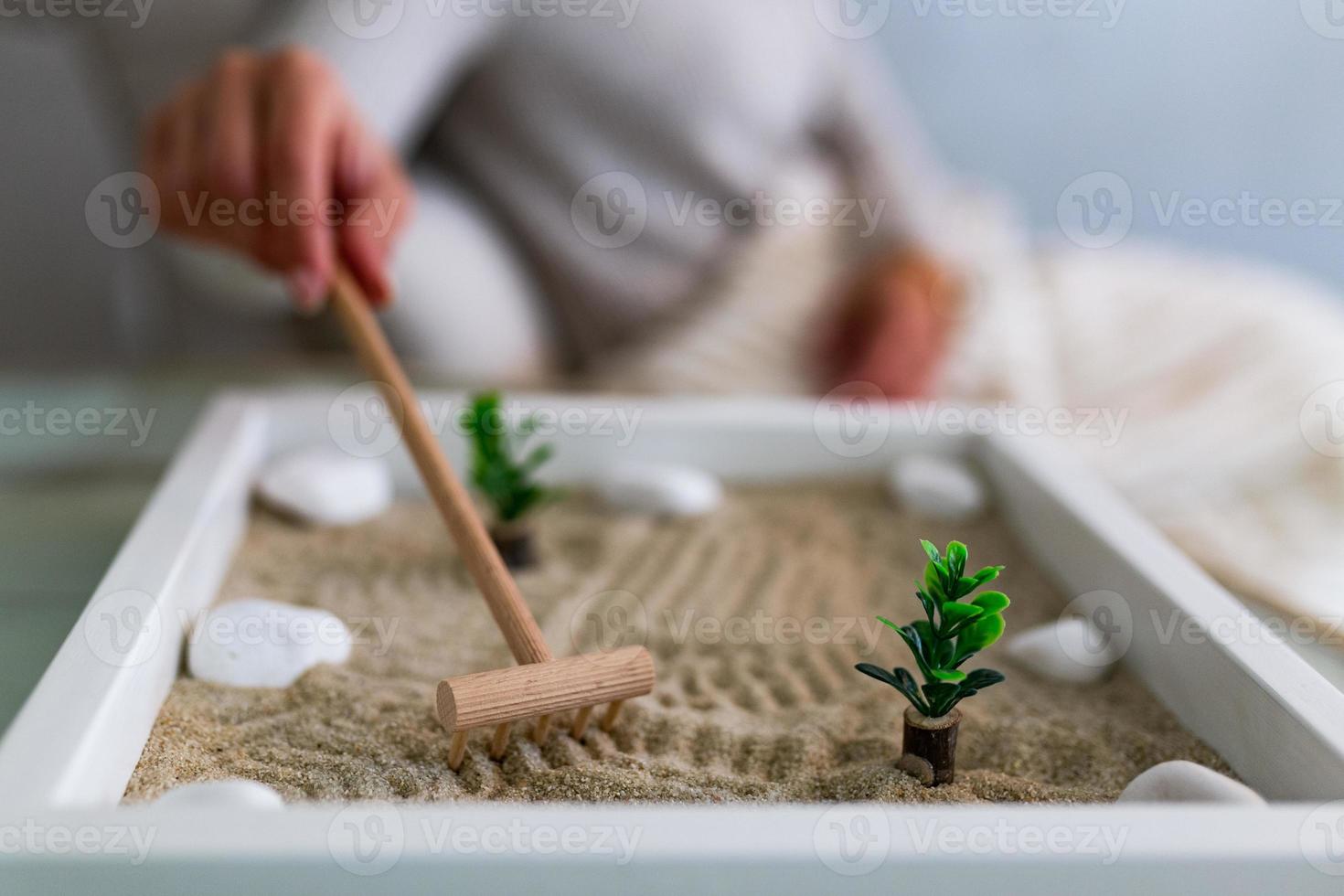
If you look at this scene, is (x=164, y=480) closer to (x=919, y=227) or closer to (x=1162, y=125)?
(x=919, y=227)

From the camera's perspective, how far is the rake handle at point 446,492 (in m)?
0.56

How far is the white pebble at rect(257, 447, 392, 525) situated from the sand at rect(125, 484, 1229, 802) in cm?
1

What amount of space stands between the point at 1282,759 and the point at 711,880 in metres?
0.26

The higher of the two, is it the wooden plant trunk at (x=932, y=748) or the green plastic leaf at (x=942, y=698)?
the green plastic leaf at (x=942, y=698)

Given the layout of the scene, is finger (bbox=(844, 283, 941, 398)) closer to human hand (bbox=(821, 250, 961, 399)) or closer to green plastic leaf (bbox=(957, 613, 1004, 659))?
human hand (bbox=(821, 250, 961, 399))

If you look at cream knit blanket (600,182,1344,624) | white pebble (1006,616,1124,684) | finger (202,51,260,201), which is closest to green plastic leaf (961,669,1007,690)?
white pebble (1006,616,1124,684)

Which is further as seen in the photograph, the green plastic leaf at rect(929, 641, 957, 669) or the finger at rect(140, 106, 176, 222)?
the finger at rect(140, 106, 176, 222)

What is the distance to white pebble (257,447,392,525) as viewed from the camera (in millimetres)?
762

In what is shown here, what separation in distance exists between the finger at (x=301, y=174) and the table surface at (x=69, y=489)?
0.67 feet

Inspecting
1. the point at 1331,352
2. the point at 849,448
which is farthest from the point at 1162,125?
the point at 849,448

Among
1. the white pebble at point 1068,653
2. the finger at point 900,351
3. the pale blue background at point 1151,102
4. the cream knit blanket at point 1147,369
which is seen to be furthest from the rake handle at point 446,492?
the pale blue background at point 1151,102

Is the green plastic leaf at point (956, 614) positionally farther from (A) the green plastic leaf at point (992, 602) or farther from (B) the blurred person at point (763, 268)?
(B) the blurred person at point (763, 268)

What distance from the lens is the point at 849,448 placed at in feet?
2.89

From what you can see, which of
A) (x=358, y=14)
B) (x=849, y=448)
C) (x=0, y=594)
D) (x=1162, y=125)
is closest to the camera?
(x=0, y=594)
